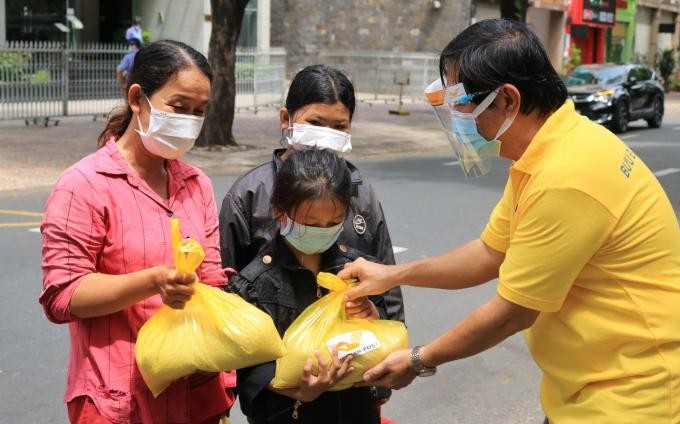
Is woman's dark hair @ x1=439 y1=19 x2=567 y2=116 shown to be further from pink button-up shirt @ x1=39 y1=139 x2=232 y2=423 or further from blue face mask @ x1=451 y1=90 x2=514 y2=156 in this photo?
pink button-up shirt @ x1=39 y1=139 x2=232 y2=423

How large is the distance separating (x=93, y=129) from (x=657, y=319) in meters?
15.2

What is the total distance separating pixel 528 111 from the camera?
2219mm

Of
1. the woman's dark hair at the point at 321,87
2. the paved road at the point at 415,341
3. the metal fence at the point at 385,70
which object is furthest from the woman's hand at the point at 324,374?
the metal fence at the point at 385,70

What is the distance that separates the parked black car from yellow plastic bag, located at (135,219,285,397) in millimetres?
17946

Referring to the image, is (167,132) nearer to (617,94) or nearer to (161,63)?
(161,63)

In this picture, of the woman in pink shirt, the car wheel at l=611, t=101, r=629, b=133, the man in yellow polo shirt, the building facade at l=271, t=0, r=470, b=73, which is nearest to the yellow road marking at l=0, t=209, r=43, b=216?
the woman in pink shirt

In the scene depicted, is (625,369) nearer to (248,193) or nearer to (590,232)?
(590,232)

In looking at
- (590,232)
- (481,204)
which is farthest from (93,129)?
(590,232)

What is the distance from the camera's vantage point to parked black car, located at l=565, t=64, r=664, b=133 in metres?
19.7

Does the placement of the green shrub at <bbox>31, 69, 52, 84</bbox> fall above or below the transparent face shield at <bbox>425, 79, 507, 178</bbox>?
below

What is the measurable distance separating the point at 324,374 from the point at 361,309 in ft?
0.88

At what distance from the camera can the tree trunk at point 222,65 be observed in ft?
45.8

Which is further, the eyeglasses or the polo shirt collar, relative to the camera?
the eyeglasses

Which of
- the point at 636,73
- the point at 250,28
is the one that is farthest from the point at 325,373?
the point at 250,28
